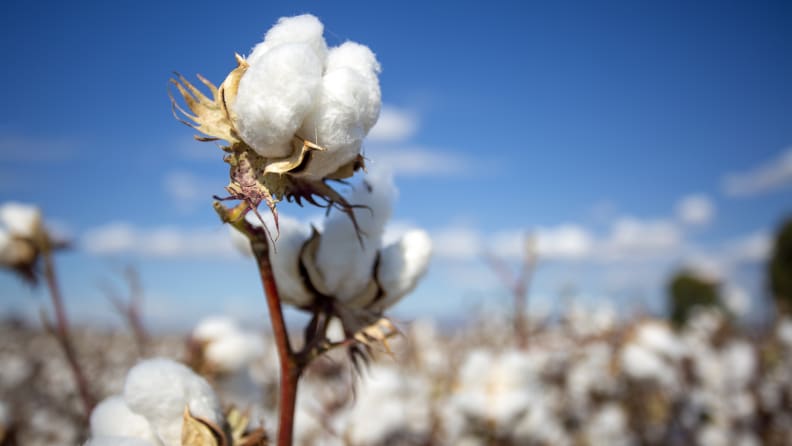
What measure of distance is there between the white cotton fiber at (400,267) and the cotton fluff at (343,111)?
0.31 m

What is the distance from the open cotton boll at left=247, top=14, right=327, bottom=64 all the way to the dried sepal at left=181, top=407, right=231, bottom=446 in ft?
1.68

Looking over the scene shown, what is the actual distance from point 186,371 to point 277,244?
0.80 feet

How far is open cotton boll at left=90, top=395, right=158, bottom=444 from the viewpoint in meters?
0.88

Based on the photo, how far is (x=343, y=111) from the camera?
2.26ft

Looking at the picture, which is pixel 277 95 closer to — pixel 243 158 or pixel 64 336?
pixel 243 158

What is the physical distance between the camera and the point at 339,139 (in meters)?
0.70

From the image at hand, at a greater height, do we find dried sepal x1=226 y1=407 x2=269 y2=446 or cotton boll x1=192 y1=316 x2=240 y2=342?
cotton boll x1=192 y1=316 x2=240 y2=342

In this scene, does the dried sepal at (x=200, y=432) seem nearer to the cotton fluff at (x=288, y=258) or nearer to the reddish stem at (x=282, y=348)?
the reddish stem at (x=282, y=348)

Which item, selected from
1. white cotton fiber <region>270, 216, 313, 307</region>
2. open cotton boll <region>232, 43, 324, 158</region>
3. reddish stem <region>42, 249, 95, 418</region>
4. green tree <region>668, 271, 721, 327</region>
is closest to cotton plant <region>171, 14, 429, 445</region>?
open cotton boll <region>232, 43, 324, 158</region>

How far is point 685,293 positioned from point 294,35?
93.2ft

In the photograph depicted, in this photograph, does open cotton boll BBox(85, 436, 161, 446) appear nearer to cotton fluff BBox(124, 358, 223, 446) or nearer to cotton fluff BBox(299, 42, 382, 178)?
cotton fluff BBox(124, 358, 223, 446)

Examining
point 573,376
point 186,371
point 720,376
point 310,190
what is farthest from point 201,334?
point 720,376

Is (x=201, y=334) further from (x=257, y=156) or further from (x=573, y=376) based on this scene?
(x=573, y=376)

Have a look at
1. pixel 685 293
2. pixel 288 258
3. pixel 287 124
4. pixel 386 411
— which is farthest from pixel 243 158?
pixel 685 293
